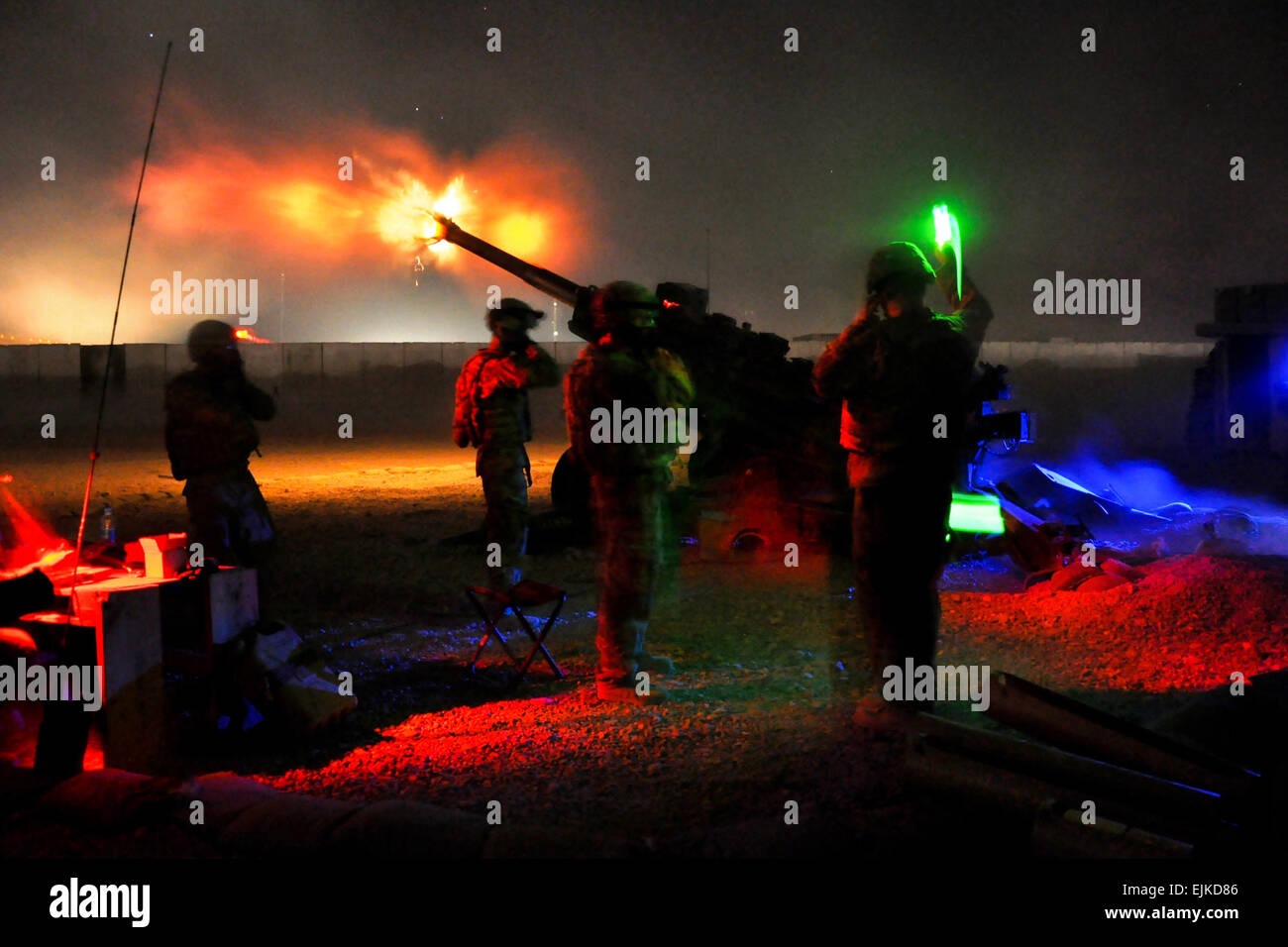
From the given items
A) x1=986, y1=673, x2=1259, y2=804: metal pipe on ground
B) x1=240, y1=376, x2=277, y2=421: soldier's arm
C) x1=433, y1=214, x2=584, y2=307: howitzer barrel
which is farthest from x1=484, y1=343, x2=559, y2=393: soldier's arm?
x1=986, y1=673, x2=1259, y2=804: metal pipe on ground

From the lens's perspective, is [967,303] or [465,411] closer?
[967,303]

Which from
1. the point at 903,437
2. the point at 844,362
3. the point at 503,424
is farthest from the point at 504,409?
the point at 903,437

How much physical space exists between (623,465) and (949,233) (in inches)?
77.5

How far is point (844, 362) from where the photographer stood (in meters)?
4.51

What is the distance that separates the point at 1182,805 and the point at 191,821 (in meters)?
3.11

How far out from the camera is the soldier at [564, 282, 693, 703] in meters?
5.20

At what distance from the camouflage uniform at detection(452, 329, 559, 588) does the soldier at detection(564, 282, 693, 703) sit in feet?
6.33

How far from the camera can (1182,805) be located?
2934 millimetres

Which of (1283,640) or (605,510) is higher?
(605,510)

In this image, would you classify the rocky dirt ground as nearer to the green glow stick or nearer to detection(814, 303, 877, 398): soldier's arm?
detection(814, 303, 877, 398): soldier's arm

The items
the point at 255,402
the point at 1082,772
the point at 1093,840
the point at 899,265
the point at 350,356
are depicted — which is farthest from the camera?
the point at 350,356

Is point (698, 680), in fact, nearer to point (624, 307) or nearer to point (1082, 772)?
point (624, 307)
